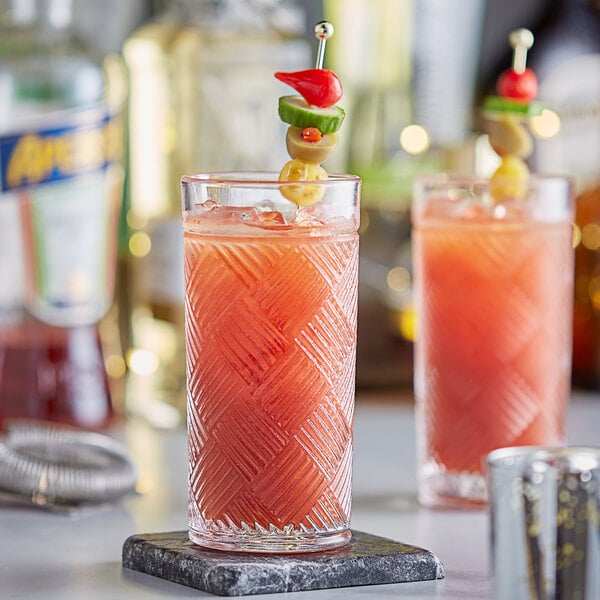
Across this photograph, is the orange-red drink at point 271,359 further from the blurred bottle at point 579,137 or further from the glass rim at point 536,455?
the blurred bottle at point 579,137

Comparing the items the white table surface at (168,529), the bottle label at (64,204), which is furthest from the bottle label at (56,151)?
the white table surface at (168,529)

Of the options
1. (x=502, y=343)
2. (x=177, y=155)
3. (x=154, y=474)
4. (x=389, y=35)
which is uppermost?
(x=389, y=35)

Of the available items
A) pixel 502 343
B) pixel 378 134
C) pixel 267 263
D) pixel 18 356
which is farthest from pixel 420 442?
pixel 378 134

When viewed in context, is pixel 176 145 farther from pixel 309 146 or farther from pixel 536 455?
pixel 536 455

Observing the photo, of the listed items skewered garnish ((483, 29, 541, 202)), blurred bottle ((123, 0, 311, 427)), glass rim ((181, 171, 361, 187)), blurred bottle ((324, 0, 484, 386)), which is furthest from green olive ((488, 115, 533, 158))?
blurred bottle ((324, 0, 484, 386))

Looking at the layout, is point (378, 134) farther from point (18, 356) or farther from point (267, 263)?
point (267, 263)

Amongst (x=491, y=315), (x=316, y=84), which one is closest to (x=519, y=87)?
(x=491, y=315)
